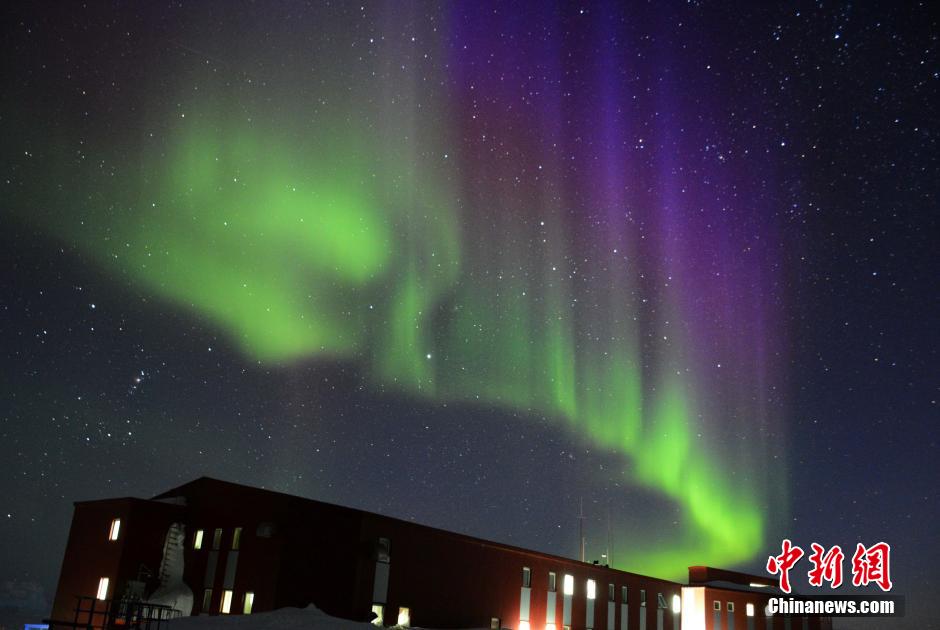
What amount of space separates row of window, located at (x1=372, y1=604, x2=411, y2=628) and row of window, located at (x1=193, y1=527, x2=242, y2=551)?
23.4 ft

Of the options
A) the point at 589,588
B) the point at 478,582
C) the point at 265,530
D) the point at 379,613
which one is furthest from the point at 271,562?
the point at 589,588

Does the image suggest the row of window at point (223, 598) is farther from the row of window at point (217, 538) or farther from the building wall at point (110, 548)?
the row of window at point (217, 538)

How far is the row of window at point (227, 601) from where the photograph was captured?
3475 centimetres

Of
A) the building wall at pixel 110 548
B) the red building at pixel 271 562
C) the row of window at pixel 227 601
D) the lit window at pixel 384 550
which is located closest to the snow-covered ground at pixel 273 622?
the red building at pixel 271 562

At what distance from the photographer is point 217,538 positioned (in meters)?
37.5

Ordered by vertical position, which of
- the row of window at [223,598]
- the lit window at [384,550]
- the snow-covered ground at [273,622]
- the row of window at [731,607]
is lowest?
the snow-covered ground at [273,622]

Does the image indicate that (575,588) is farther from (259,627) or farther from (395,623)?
(259,627)

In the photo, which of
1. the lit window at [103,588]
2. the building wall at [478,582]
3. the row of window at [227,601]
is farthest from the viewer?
the building wall at [478,582]

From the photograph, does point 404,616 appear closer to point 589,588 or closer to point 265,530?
point 265,530

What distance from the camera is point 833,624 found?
224 ft

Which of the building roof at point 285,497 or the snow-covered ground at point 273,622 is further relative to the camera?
the building roof at point 285,497

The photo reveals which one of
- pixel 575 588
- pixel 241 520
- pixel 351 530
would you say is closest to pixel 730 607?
pixel 575 588

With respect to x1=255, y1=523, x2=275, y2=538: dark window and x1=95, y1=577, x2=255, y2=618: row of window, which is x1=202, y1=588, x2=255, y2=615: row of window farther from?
x1=255, y1=523, x2=275, y2=538: dark window

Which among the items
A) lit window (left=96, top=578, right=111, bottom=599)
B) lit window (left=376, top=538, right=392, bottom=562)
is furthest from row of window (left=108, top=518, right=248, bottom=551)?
lit window (left=376, top=538, right=392, bottom=562)
